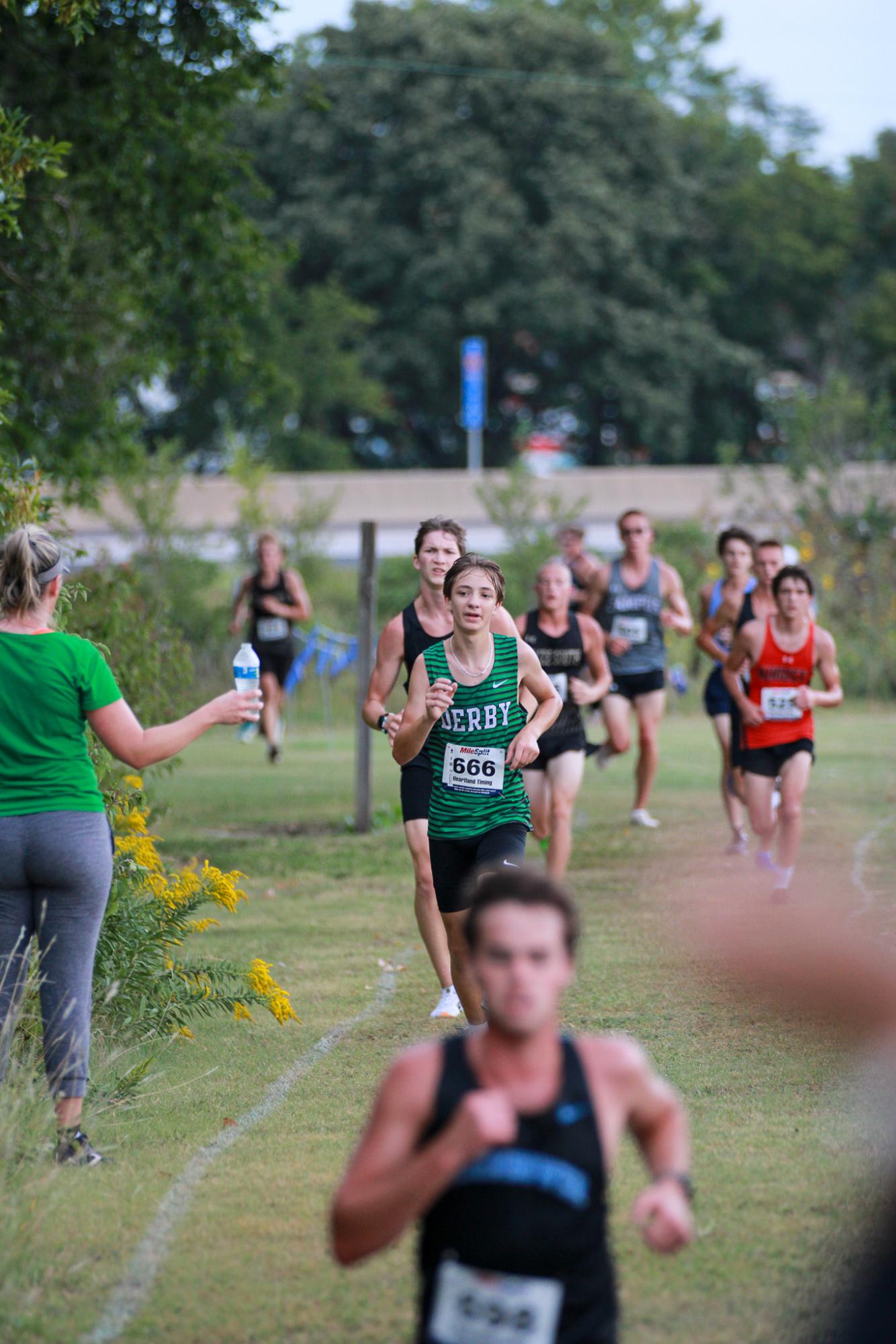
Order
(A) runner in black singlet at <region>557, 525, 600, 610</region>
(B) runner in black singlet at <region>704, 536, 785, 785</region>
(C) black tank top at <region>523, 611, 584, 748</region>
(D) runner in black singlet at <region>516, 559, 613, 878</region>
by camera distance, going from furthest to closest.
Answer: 1. (A) runner in black singlet at <region>557, 525, 600, 610</region>
2. (B) runner in black singlet at <region>704, 536, 785, 785</region>
3. (C) black tank top at <region>523, 611, 584, 748</region>
4. (D) runner in black singlet at <region>516, 559, 613, 878</region>

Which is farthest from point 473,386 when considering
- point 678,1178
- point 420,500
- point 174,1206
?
point 678,1178

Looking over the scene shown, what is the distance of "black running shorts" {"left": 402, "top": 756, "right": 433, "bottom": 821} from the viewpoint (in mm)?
7559

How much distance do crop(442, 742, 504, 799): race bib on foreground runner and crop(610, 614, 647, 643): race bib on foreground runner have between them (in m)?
6.48

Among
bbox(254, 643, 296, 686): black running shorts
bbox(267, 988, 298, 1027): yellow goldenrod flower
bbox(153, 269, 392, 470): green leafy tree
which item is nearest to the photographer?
bbox(267, 988, 298, 1027): yellow goldenrod flower

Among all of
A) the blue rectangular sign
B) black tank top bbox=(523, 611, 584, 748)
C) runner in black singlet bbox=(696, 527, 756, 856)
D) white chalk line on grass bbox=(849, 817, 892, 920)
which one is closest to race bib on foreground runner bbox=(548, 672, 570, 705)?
black tank top bbox=(523, 611, 584, 748)

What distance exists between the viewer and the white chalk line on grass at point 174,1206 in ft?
13.8

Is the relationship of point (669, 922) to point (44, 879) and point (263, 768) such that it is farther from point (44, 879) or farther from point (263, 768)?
point (263, 768)

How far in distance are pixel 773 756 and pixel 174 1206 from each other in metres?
5.87

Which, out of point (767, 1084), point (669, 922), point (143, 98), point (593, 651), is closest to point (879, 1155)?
point (767, 1084)

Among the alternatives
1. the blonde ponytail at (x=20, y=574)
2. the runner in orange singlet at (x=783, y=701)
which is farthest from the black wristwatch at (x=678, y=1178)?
the runner in orange singlet at (x=783, y=701)

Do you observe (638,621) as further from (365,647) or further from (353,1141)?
(353,1141)

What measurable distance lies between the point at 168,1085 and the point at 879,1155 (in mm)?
2619

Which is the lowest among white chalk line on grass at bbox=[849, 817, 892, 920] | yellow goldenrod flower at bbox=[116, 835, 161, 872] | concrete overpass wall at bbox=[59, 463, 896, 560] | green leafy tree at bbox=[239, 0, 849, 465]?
white chalk line on grass at bbox=[849, 817, 892, 920]

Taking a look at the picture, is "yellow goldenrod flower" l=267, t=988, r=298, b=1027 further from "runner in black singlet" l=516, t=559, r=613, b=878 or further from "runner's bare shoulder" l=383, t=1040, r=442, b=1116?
"runner's bare shoulder" l=383, t=1040, r=442, b=1116
